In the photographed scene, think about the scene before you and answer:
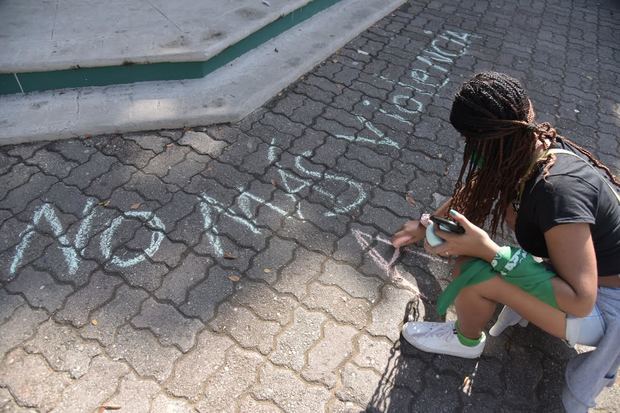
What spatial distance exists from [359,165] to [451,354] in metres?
1.44

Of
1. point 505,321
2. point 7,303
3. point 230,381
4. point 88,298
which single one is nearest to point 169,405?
point 230,381

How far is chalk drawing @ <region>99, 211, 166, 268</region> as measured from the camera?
2418 mm

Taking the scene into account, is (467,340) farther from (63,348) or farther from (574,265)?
(63,348)

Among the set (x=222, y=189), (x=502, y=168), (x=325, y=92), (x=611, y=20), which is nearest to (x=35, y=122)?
(x=222, y=189)

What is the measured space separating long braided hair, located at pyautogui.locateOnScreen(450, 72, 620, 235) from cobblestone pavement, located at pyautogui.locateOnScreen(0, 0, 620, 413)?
2.79 ft

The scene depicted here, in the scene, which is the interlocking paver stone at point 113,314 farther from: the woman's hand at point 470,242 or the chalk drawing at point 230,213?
the woman's hand at point 470,242

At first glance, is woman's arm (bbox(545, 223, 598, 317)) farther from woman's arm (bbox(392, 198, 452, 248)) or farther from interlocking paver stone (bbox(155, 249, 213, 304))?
interlocking paver stone (bbox(155, 249, 213, 304))

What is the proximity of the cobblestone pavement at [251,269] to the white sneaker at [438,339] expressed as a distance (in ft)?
0.19

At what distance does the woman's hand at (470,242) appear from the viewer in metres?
1.75

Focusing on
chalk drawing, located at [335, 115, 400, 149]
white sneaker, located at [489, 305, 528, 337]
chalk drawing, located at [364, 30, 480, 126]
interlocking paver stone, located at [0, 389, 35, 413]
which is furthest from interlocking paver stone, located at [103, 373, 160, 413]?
chalk drawing, located at [364, 30, 480, 126]

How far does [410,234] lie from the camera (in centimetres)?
242

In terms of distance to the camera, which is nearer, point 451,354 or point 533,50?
point 451,354

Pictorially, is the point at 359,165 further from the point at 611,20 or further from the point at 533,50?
the point at 611,20

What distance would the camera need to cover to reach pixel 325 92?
3.80m
